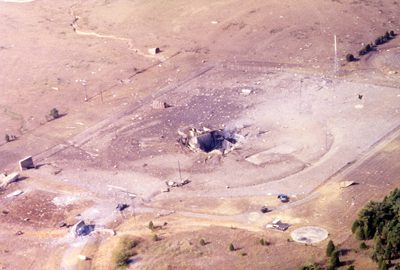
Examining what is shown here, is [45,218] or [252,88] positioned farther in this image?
[252,88]

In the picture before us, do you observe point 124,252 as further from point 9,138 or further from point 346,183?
point 9,138

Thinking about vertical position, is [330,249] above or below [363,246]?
above

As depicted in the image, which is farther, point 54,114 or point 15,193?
point 54,114

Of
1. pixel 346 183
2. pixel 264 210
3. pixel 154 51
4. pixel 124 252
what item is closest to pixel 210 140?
pixel 264 210

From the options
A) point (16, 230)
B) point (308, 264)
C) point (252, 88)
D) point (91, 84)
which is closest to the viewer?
point (308, 264)

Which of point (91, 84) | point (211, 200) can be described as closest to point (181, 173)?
point (211, 200)

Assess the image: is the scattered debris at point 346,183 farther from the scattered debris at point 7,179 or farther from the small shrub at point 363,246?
the scattered debris at point 7,179

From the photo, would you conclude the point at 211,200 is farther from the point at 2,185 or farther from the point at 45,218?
the point at 2,185
